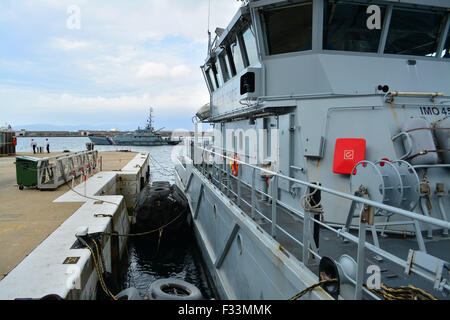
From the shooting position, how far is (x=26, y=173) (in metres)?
11.2

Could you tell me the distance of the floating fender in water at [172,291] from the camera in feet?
14.6

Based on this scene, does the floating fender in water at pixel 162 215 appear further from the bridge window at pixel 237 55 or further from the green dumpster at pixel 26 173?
the bridge window at pixel 237 55

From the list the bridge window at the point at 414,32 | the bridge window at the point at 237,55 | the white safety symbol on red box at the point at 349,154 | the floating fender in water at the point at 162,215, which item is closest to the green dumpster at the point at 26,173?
the floating fender in water at the point at 162,215

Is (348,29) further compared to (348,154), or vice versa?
(348,29)

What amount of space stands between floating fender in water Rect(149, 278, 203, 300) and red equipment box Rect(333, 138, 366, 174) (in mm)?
3222

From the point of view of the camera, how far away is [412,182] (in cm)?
438

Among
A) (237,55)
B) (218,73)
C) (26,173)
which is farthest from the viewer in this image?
(218,73)

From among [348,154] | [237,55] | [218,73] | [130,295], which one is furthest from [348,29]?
[218,73]

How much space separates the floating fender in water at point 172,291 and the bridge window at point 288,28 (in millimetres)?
5042

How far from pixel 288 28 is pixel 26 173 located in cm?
1039

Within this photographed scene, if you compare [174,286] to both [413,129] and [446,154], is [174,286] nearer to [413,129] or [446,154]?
[413,129]

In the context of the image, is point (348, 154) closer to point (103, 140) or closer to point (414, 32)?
point (414, 32)

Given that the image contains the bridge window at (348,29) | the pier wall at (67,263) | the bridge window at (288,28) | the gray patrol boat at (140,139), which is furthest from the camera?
the gray patrol boat at (140,139)
